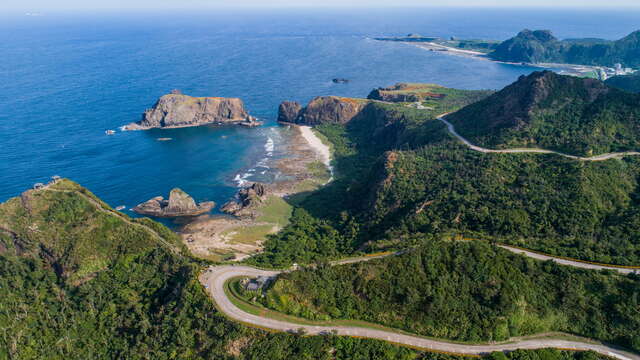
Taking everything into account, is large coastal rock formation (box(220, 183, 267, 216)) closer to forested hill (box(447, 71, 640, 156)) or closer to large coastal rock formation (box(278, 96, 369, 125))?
forested hill (box(447, 71, 640, 156))

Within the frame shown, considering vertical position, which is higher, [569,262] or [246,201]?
[569,262]

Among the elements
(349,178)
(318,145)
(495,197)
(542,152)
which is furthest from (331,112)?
(495,197)

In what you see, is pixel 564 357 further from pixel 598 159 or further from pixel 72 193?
pixel 72 193

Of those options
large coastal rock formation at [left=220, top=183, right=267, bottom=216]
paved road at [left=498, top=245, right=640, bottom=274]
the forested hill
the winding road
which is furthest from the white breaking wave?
paved road at [left=498, top=245, right=640, bottom=274]

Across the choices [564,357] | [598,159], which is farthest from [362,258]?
[598,159]

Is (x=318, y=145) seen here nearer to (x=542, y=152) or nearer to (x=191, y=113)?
(x=191, y=113)

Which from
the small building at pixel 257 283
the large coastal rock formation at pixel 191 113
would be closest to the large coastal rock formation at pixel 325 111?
the large coastal rock formation at pixel 191 113

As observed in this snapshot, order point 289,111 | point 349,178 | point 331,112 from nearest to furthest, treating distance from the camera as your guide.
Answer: point 349,178
point 331,112
point 289,111
